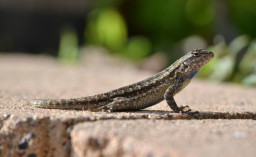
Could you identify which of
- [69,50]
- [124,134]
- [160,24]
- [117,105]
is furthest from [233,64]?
[160,24]

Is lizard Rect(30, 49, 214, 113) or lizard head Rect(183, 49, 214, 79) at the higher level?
lizard head Rect(183, 49, 214, 79)

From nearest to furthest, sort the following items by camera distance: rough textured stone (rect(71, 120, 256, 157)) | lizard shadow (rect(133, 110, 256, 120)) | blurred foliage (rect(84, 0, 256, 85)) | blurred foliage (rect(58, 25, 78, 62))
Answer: rough textured stone (rect(71, 120, 256, 157)) → lizard shadow (rect(133, 110, 256, 120)) → blurred foliage (rect(58, 25, 78, 62)) → blurred foliage (rect(84, 0, 256, 85))

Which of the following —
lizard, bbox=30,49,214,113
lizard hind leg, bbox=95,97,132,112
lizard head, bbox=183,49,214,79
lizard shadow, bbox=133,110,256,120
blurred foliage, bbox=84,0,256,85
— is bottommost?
lizard shadow, bbox=133,110,256,120

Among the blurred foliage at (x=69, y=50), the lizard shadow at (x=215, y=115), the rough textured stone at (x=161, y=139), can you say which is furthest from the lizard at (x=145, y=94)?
the blurred foliage at (x=69, y=50)

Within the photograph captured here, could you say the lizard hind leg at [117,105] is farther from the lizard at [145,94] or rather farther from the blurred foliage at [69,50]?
the blurred foliage at [69,50]

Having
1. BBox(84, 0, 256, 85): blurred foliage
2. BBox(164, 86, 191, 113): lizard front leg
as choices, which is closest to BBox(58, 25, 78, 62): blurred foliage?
BBox(84, 0, 256, 85): blurred foliage

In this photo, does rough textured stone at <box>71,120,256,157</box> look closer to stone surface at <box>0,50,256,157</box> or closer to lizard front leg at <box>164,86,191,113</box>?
stone surface at <box>0,50,256,157</box>

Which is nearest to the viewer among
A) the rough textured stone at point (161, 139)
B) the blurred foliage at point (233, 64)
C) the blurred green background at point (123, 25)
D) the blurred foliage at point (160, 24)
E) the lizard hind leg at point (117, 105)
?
the rough textured stone at point (161, 139)

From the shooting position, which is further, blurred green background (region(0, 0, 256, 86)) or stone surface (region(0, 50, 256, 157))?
blurred green background (region(0, 0, 256, 86))
